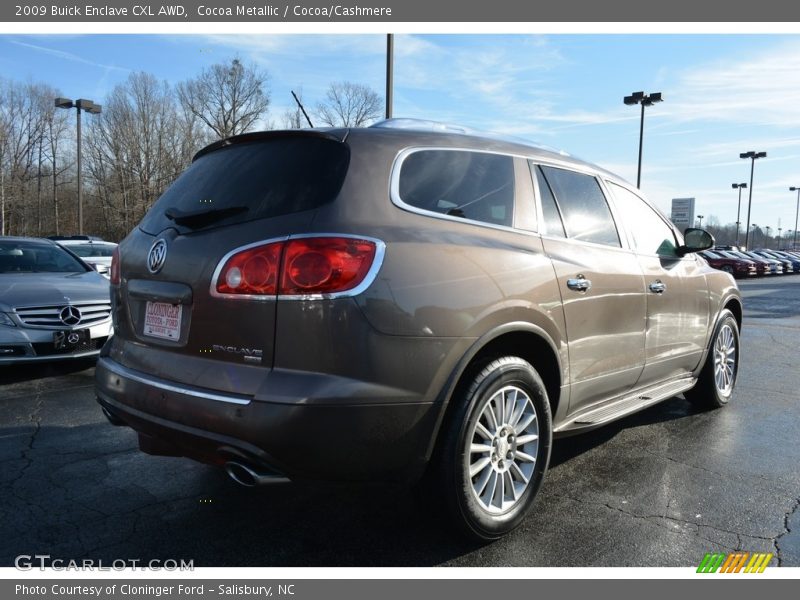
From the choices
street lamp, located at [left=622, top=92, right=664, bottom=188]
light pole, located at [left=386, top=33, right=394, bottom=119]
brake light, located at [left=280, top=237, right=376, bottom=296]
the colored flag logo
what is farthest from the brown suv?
street lamp, located at [left=622, top=92, right=664, bottom=188]

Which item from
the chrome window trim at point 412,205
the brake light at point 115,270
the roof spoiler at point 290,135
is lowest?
the brake light at point 115,270

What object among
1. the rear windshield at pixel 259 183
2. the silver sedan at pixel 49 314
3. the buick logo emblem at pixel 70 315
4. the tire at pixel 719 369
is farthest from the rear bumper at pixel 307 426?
the buick logo emblem at pixel 70 315

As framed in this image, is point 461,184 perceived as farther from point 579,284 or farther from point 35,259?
point 35,259

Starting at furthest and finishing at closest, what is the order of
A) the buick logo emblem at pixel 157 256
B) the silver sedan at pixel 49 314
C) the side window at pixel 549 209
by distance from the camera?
the silver sedan at pixel 49 314 < the side window at pixel 549 209 < the buick logo emblem at pixel 157 256

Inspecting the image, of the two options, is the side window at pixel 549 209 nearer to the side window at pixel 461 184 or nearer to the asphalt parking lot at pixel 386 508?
the side window at pixel 461 184

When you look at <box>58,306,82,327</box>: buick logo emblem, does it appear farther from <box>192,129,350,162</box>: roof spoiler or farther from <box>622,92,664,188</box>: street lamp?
<box>622,92,664,188</box>: street lamp

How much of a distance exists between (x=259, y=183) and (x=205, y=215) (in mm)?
265

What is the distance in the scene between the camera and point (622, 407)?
3.75 metres

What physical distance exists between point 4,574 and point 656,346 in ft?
12.2

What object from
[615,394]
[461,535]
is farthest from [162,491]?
[615,394]

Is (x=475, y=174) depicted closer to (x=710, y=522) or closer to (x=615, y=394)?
(x=615, y=394)

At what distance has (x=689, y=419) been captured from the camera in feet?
16.2

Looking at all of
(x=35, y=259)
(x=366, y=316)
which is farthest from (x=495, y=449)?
(x=35, y=259)

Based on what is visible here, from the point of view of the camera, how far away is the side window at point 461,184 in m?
2.70
